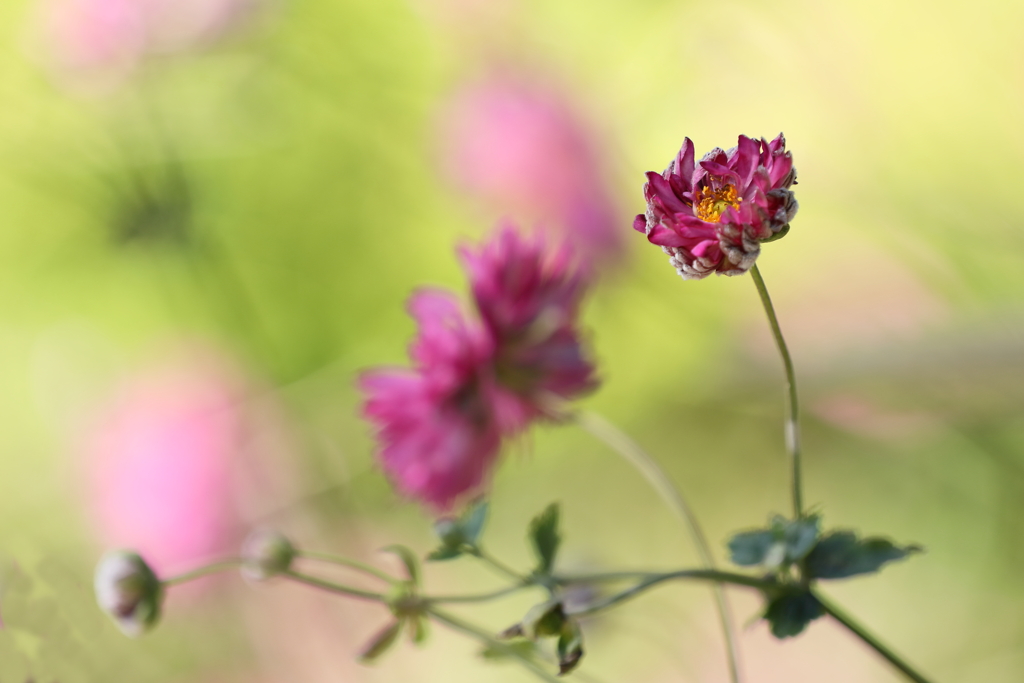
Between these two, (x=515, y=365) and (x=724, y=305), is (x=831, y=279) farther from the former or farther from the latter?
(x=515, y=365)

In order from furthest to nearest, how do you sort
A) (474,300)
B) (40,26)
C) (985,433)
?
(40,26) < (985,433) < (474,300)

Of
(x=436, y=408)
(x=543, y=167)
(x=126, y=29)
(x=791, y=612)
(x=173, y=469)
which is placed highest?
(x=126, y=29)

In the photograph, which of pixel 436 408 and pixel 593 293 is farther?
pixel 593 293

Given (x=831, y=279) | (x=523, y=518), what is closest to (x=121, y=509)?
(x=523, y=518)

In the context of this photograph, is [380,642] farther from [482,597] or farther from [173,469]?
[173,469]

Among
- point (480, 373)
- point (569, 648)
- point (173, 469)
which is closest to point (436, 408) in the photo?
point (480, 373)

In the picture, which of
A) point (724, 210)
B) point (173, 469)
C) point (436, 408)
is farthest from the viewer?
point (173, 469)
